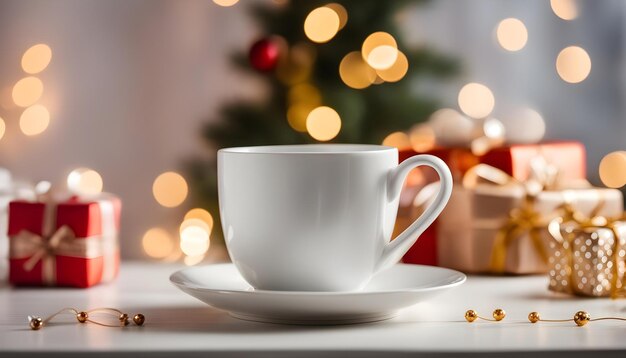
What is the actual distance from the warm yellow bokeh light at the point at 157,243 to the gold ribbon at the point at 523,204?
558 millimetres

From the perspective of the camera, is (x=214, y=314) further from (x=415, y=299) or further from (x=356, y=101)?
(x=356, y=101)

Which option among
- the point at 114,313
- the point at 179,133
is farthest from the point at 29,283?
the point at 179,133

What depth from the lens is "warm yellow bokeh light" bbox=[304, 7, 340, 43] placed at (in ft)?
4.25

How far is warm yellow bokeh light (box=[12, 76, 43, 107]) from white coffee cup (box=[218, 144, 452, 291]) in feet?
2.38

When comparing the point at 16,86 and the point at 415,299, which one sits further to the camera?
the point at 16,86

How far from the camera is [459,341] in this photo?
1.98ft

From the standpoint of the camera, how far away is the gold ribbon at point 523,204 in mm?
951

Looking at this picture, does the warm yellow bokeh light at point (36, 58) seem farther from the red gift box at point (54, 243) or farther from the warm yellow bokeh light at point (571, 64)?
the warm yellow bokeh light at point (571, 64)

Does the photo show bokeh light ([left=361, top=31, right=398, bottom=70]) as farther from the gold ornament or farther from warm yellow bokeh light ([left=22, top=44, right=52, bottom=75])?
the gold ornament

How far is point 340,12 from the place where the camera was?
1298 mm

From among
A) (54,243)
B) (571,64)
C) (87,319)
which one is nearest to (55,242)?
(54,243)

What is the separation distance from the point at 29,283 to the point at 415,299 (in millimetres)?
452

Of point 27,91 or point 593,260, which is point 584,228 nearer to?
point 593,260

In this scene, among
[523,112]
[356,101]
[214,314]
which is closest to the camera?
[214,314]
